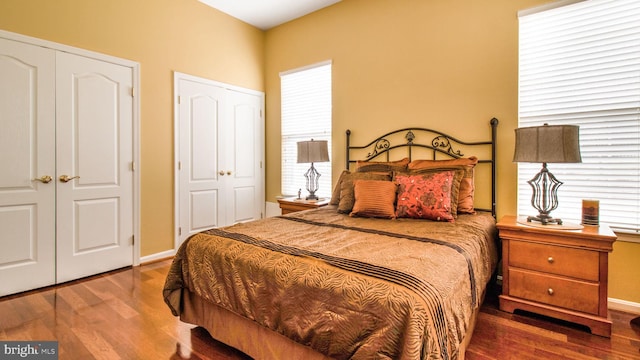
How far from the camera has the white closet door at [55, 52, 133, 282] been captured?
111 inches

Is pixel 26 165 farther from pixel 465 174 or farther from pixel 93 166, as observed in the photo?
pixel 465 174

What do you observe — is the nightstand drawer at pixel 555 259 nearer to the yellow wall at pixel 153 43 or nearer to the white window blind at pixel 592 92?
the white window blind at pixel 592 92

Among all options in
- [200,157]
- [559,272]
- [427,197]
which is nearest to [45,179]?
[200,157]

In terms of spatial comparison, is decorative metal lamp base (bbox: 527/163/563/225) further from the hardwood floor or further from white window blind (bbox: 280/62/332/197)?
white window blind (bbox: 280/62/332/197)

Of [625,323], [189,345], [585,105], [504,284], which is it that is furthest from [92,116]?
[625,323]

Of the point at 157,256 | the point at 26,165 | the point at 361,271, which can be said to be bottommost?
the point at 157,256

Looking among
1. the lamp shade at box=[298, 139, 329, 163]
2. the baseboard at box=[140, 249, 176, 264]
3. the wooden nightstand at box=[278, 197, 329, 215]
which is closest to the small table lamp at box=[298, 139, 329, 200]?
the lamp shade at box=[298, 139, 329, 163]

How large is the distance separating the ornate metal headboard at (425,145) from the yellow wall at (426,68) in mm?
60

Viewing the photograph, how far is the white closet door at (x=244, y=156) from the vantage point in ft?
13.8

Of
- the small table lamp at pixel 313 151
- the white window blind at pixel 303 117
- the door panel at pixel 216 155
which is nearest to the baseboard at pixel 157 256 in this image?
the door panel at pixel 216 155

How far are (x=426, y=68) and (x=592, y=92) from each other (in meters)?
1.31

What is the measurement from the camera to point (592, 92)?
238 cm

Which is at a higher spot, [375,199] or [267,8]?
Answer: [267,8]

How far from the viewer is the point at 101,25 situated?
3.02m
